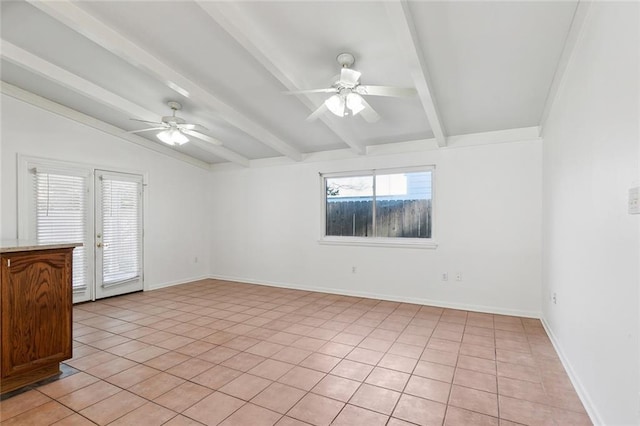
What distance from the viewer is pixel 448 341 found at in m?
Result: 3.21

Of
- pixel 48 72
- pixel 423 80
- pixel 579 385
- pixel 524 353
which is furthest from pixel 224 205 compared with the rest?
pixel 579 385

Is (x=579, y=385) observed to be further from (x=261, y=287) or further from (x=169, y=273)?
(x=169, y=273)

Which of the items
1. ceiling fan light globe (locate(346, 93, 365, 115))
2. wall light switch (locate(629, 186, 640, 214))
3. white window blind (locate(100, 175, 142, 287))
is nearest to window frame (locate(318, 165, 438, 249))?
ceiling fan light globe (locate(346, 93, 365, 115))

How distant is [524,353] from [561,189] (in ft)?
5.05

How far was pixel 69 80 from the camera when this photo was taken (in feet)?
11.8

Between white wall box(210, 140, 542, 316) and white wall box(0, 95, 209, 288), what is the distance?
3.34 ft

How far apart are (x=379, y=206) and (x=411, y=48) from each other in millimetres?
2870

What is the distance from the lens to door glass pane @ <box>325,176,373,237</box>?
5.20m

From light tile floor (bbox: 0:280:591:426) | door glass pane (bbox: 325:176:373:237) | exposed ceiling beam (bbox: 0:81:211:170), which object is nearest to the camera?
light tile floor (bbox: 0:280:591:426)

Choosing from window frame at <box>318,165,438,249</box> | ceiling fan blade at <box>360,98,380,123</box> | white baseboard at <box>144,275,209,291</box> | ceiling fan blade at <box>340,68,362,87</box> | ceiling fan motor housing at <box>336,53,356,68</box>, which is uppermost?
ceiling fan motor housing at <box>336,53,356,68</box>

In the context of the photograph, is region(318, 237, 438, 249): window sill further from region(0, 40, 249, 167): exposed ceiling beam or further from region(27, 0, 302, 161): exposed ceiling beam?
region(0, 40, 249, 167): exposed ceiling beam

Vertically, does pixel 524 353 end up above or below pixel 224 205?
below

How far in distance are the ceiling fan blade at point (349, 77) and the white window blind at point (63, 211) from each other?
436 centimetres

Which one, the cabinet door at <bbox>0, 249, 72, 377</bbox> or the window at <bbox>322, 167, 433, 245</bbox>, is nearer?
the cabinet door at <bbox>0, 249, 72, 377</bbox>
